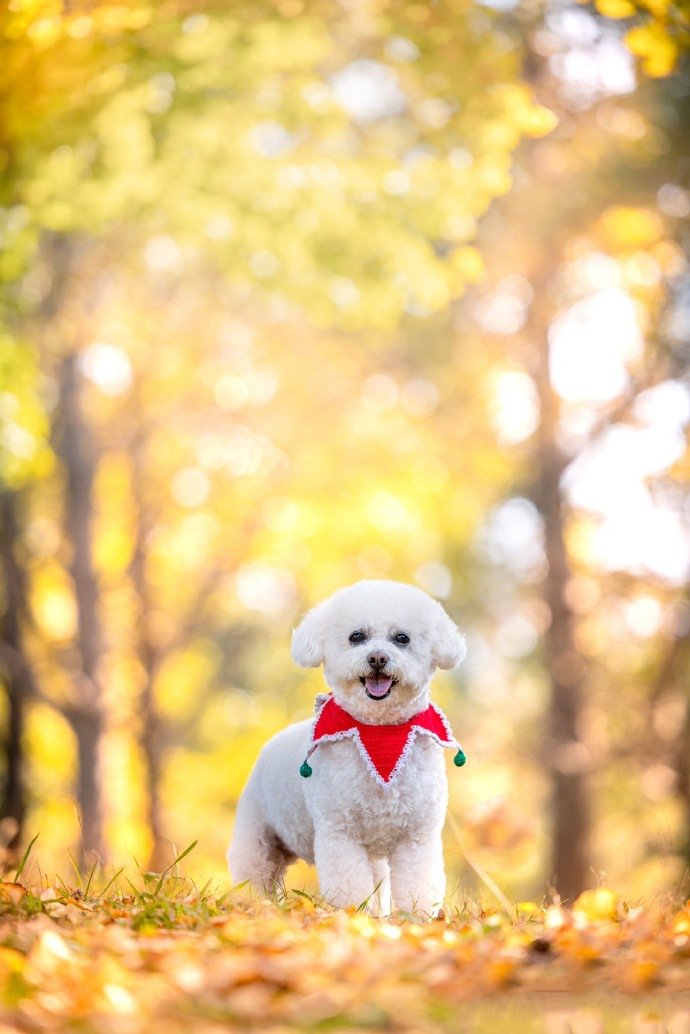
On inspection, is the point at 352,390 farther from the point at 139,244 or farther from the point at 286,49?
the point at 286,49

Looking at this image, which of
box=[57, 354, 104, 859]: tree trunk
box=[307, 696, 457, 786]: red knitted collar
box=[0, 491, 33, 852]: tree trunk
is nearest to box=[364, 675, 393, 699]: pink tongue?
box=[307, 696, 457, 786]: red knitted collar

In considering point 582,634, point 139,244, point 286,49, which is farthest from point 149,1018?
point 582,634

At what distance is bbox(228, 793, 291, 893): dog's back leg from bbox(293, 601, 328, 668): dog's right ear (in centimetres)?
88

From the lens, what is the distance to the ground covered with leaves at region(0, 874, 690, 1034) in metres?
2.53

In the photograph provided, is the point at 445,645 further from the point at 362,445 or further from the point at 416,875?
the point at 362,445

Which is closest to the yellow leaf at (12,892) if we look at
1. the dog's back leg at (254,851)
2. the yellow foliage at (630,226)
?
the dog's back leg at (254,851)

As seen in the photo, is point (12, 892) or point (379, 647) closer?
point (12, 892)

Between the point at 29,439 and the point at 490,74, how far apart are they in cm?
399

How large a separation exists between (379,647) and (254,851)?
136cm

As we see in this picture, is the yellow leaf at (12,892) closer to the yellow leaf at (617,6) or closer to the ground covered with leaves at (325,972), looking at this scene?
the ground covered with leaves at (325,972)

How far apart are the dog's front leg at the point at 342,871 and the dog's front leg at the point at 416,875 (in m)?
0.13

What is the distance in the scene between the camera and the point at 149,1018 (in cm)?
247

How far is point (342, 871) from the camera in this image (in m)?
4.27

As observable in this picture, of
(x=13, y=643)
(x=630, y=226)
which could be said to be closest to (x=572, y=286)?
(x=630, y=226)
